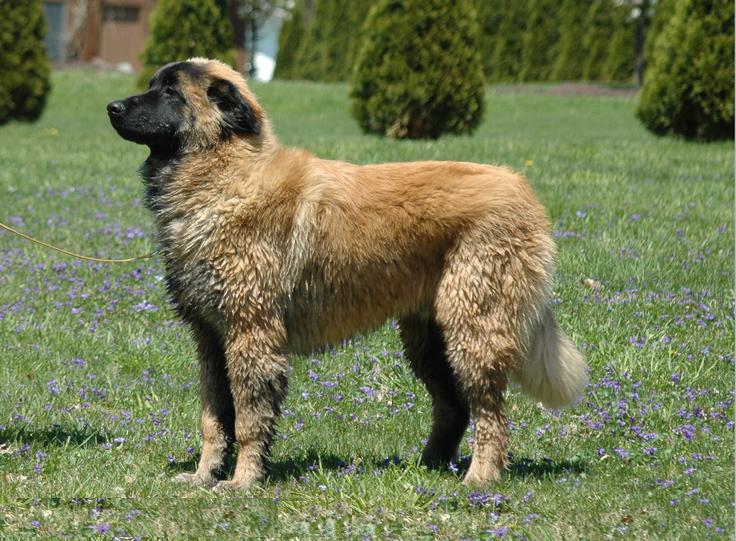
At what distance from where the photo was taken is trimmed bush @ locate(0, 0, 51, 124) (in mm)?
20641

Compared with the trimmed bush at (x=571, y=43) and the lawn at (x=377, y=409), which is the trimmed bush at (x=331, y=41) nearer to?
the trimmed bush at (x=571, y=43)

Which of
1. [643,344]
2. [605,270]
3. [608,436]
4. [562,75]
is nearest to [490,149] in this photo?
[605,270]

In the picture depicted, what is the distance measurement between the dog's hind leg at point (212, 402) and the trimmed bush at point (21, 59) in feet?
57.6

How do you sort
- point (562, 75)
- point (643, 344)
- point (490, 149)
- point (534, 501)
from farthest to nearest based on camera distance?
point (562, 75), point (490, 149), point (643, 344), point (534, 501)

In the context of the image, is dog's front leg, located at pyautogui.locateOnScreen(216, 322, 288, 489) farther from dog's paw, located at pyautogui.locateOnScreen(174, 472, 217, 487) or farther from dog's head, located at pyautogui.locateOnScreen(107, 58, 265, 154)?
dog's head, located at pyautogui.locateOnScreen(107, 58, 265, 154)

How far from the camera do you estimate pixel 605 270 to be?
304 inches

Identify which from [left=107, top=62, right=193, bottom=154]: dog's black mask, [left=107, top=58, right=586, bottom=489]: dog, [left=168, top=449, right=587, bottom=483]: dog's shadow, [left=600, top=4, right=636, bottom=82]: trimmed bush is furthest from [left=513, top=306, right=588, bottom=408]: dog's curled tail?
[left=600, top=4, right=636, bottom=82]: trimmed bush

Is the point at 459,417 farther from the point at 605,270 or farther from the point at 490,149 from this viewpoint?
the point at 490,149

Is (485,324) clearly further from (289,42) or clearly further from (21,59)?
(289,42)

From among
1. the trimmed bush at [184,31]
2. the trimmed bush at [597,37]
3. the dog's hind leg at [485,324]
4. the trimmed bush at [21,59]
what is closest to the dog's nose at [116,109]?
the dog's hind leg at [485,324]

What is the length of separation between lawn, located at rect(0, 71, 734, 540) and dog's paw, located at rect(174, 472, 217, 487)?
0.05 m

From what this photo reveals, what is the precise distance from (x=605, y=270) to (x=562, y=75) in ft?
99.5

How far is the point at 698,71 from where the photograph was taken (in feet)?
49.5

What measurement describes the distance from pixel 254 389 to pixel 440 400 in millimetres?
978
